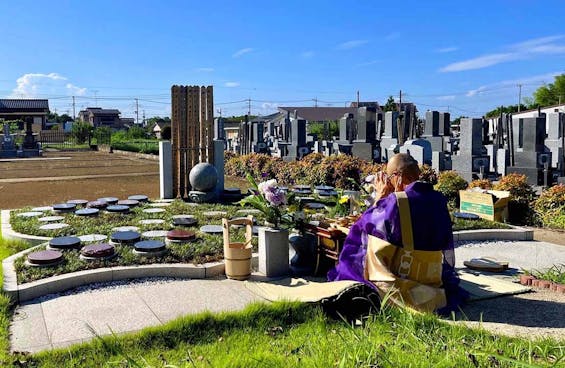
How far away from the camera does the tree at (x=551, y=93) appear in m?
46.0

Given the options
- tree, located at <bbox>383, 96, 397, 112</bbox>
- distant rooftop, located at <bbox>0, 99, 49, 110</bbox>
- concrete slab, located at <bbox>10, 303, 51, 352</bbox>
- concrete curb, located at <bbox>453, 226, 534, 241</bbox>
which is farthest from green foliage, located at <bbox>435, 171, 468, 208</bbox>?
distant rooftop, located at <bbox>0, 99, 49, 110</bbox>

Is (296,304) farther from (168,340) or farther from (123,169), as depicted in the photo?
(123,169)

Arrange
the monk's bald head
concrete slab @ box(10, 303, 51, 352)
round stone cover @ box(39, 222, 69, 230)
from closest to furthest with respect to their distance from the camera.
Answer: concrete slab @ box(10, 303, 51, 352) → the monk's bald head → round stone cover @ box(39, 222, 69, 230)

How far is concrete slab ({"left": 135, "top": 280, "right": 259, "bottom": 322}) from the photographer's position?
14.8 feet

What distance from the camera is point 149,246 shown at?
235 inches

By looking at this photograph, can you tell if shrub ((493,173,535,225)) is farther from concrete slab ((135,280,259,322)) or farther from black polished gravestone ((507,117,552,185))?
concrete slab ((135,280,259,322))

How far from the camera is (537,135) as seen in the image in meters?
12.3

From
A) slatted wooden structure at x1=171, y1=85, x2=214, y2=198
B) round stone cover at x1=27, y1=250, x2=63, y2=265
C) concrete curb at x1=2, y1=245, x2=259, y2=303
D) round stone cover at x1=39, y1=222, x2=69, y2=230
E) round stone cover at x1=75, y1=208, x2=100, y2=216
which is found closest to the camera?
concrete curb at x1=2, y1=245, x2=259, y2=303

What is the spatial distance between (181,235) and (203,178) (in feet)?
12.3

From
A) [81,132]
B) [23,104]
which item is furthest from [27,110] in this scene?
[81,132]

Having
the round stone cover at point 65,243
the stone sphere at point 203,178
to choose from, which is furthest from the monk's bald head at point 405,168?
the stone sphere at point 203,178

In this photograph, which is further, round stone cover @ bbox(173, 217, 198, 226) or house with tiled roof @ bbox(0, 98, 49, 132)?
house with tiled roof @ bbox(0, 98, 49, 132)

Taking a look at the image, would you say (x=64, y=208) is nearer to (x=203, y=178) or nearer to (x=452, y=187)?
(x=203, y=178)

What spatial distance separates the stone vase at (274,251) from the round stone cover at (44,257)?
2.24 metres
